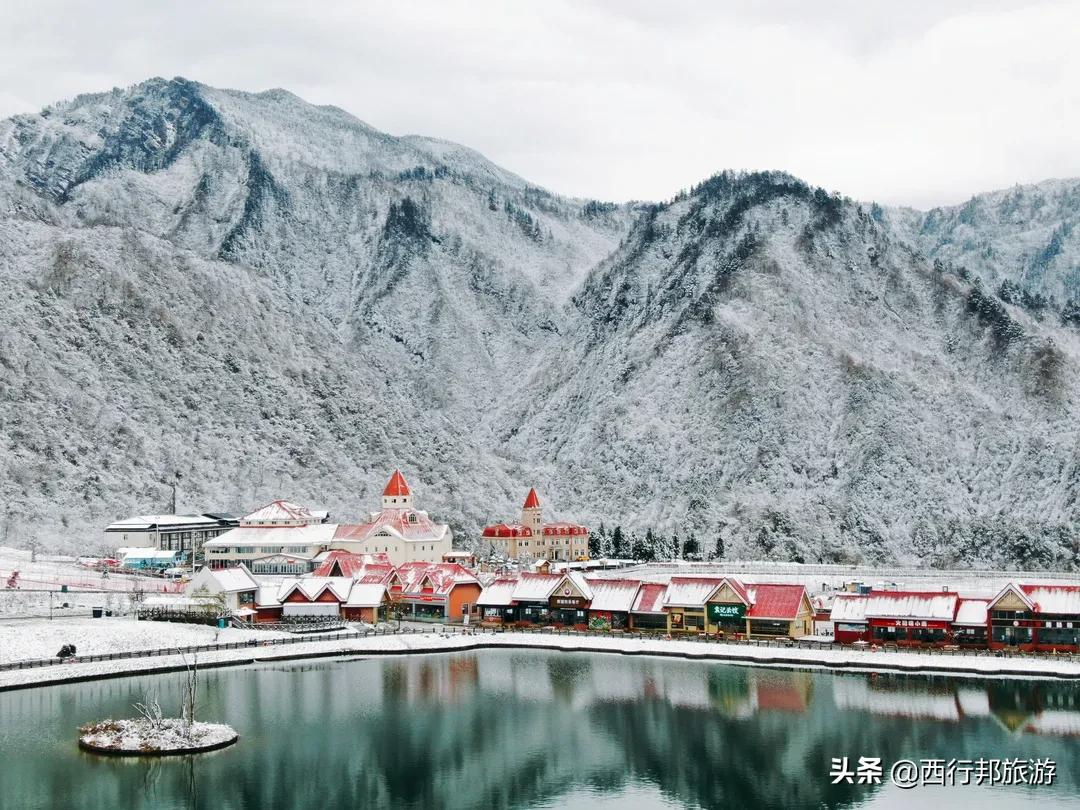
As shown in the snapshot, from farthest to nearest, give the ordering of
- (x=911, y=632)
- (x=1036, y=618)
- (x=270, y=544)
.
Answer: (x=270, y=544) < (x=911, y=632) < (x=1036, y=618)

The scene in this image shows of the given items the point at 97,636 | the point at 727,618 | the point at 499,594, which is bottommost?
the point at 727,618

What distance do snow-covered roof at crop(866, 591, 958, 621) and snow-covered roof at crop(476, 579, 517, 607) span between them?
75.3ft

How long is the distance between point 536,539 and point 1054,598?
57.1 metres

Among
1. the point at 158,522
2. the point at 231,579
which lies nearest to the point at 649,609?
the point at 231,579

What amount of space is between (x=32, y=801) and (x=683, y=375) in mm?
123773

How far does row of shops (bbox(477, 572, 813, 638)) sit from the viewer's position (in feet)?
239

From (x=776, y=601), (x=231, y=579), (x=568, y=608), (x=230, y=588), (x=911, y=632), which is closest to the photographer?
(x=911, y=632)

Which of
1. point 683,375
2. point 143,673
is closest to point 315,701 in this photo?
point 143,673

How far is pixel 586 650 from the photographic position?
229ft

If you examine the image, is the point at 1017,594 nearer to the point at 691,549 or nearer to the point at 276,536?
the point at 691,549

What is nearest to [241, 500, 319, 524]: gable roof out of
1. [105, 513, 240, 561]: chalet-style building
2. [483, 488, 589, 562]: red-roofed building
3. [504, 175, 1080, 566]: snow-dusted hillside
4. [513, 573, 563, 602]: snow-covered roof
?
[105, 513, 240, 561]: chalet-style building

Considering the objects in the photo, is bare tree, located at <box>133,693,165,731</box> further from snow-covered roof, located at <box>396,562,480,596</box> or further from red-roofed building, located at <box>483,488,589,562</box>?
red-roofed building, located at <box>483,488,589,562</box>

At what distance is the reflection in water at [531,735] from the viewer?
1618 inches

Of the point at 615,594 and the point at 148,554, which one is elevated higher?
the point at 148,554
